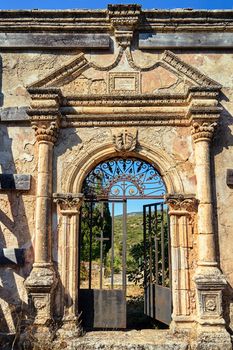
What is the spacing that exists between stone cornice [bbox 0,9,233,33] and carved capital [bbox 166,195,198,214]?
329 centimetres

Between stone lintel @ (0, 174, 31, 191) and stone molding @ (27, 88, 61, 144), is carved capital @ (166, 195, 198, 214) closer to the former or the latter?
stone molding @ (27, 88, 61, 144)

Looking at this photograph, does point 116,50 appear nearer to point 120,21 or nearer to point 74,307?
point 120,21

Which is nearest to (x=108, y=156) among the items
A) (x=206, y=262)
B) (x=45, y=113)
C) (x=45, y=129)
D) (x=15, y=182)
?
(x=45, y=129)

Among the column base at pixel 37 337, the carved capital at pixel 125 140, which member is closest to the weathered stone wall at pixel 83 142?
the carved capital at pixel 125 140

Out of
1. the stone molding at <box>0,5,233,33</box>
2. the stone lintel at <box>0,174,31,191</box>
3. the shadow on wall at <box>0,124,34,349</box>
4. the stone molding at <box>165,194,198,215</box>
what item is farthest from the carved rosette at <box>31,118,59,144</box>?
the stone molding at <box>165,194,198,215</box>

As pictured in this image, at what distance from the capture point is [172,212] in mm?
6145

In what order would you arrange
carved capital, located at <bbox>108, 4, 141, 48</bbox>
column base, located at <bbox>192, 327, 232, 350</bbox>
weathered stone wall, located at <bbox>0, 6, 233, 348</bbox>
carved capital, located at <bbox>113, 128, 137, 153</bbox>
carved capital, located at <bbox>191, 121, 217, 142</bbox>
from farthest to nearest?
carved capital, located at <bbox>108, 4, 141, 48</bbox>
carved capital, located at <bbox>113, 128, 137, 153</bbox>
carved capital, located at <bbox>191, 121, 217, 142</bbox>
weathered stone wall, located at <bbox>0, 6, 233, 348</bbox>
column base, located at <bbox>192, 327, 232, 350</bbox>

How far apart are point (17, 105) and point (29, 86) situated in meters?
0.42

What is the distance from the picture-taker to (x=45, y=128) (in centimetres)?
624

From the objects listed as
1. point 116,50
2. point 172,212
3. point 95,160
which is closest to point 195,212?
point 172,212

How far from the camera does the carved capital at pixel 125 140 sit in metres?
6.36

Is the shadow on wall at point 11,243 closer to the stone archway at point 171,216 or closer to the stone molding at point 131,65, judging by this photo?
the stone archway at point 171,216

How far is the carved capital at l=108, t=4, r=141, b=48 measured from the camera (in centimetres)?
673

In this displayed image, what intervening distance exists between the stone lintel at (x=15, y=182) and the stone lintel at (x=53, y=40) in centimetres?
254
